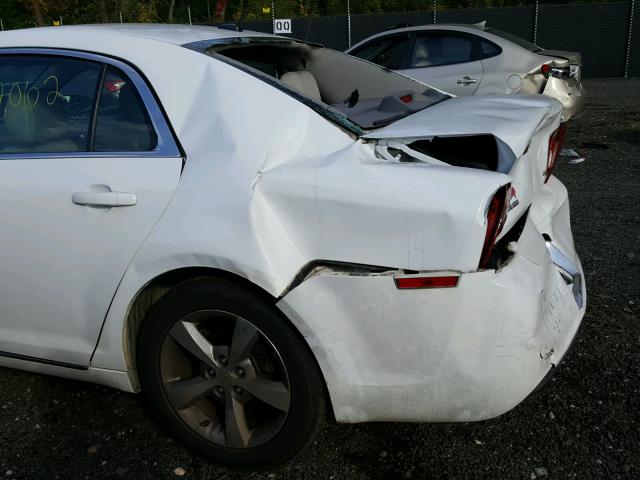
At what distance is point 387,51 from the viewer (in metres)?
9.40

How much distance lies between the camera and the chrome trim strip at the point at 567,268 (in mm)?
2621

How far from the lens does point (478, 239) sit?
78.1 inches

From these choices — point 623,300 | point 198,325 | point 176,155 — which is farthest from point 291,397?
point 623,300

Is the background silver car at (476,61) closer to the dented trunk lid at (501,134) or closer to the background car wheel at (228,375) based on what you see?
the dented trunk lid at (501,134)

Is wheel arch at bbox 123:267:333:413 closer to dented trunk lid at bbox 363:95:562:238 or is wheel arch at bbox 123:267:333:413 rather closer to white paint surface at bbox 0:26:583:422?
white paint surface at bbox 0:26:583:422

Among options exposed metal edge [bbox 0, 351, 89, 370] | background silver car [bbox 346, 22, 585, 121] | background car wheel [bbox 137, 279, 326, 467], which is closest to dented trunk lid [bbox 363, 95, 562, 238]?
background car wheel [bbox 137, 279, 326, 467]

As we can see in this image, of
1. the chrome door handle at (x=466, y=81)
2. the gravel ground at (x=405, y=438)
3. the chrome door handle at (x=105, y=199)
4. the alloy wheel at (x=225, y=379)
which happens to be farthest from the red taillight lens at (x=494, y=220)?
the chrome door handle at (x=466, y=81)

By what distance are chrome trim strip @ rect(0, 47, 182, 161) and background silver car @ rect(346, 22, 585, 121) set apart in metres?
6.74

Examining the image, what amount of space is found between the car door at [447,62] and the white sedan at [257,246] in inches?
243

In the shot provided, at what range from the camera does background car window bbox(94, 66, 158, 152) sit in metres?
2.47

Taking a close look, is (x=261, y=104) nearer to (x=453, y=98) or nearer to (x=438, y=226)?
(x=438, y=226)

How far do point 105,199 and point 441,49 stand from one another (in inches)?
297

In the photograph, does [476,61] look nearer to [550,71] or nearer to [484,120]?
[550,71]

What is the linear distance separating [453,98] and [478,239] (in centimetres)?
171
